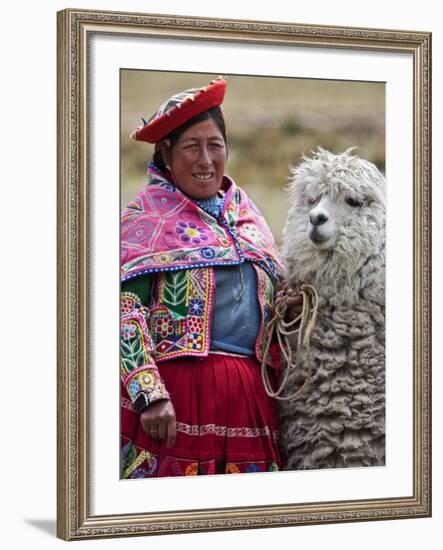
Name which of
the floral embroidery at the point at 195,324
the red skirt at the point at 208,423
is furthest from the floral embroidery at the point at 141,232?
the red skirt at the point at 208,423

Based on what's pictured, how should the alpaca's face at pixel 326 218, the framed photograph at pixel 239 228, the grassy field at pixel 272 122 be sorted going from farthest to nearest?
the alpaca's face at pixel 326 218 → the grassy field at pixel 272 122 → the framed photograph at pixel 239 228

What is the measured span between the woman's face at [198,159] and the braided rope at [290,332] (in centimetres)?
46

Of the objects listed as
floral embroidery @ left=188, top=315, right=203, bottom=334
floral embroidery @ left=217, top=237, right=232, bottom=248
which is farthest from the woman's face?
floral embroidery @ left=188, top=315, right=203, bottom=334

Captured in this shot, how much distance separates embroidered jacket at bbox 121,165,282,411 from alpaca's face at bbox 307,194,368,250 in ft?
0.87

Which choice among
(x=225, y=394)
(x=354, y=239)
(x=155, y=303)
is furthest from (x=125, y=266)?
(x=354, y=239)

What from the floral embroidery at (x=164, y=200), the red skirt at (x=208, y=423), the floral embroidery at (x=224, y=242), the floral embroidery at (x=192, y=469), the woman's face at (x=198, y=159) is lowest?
the floral embroidery at (x=192, y=469)

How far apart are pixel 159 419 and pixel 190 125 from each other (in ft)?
3.07

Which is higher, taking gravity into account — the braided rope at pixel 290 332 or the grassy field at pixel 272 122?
the grassy field at pixel 272 122

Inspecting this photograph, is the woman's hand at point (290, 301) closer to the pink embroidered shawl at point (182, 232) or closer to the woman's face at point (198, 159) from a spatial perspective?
the pink embroidered shawl at point (182, 232)

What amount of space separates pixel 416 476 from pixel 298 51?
1511mm

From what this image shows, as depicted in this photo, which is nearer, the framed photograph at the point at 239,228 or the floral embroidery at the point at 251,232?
the framed photograph at the point at 239,228

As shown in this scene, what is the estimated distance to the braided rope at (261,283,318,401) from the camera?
4.36m

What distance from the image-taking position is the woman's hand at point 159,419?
417 cm

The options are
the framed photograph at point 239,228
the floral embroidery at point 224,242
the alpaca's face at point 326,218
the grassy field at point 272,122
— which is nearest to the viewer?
the framed photograph at point 239,228
